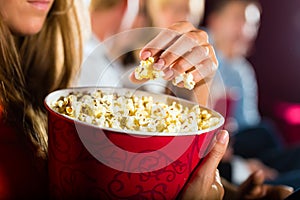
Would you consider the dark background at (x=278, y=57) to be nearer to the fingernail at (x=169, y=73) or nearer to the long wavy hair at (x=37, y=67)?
the long wavy hair at (x=37, y=67)

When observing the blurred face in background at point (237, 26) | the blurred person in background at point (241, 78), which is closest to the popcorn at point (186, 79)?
the blurred person in background at point (241, 78)

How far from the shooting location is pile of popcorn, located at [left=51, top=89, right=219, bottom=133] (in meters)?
0.45

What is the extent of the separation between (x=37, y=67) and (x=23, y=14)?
0.37 feet

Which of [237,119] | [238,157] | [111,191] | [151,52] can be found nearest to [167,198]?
[111,191]

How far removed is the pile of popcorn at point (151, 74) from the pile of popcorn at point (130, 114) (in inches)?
1.1

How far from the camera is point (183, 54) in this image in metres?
0.52

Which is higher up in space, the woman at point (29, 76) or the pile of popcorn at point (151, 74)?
Answer: the pile of popcorn at point (151, 74)

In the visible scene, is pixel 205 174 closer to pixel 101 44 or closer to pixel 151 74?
pixel 151 74

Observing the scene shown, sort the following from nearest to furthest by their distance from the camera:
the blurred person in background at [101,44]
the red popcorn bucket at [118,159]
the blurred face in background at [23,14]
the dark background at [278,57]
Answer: the red popcorn bucket at [118,159]
the blurred face in background at [23,14]
the blurred person in background at [101,44]
the dark background at [278,57]

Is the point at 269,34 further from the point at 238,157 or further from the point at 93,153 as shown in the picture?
the point at 93,153

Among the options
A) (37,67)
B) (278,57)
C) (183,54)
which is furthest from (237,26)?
(183,54)

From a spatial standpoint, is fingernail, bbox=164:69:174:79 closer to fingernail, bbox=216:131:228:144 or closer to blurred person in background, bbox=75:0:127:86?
fingernail, bbox=216:131:228:144

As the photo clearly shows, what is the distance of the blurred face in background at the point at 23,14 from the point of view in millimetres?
611

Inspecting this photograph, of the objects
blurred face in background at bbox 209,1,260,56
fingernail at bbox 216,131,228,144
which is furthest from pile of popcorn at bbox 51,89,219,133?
blurred face in background at bbox 209,1,260,56
